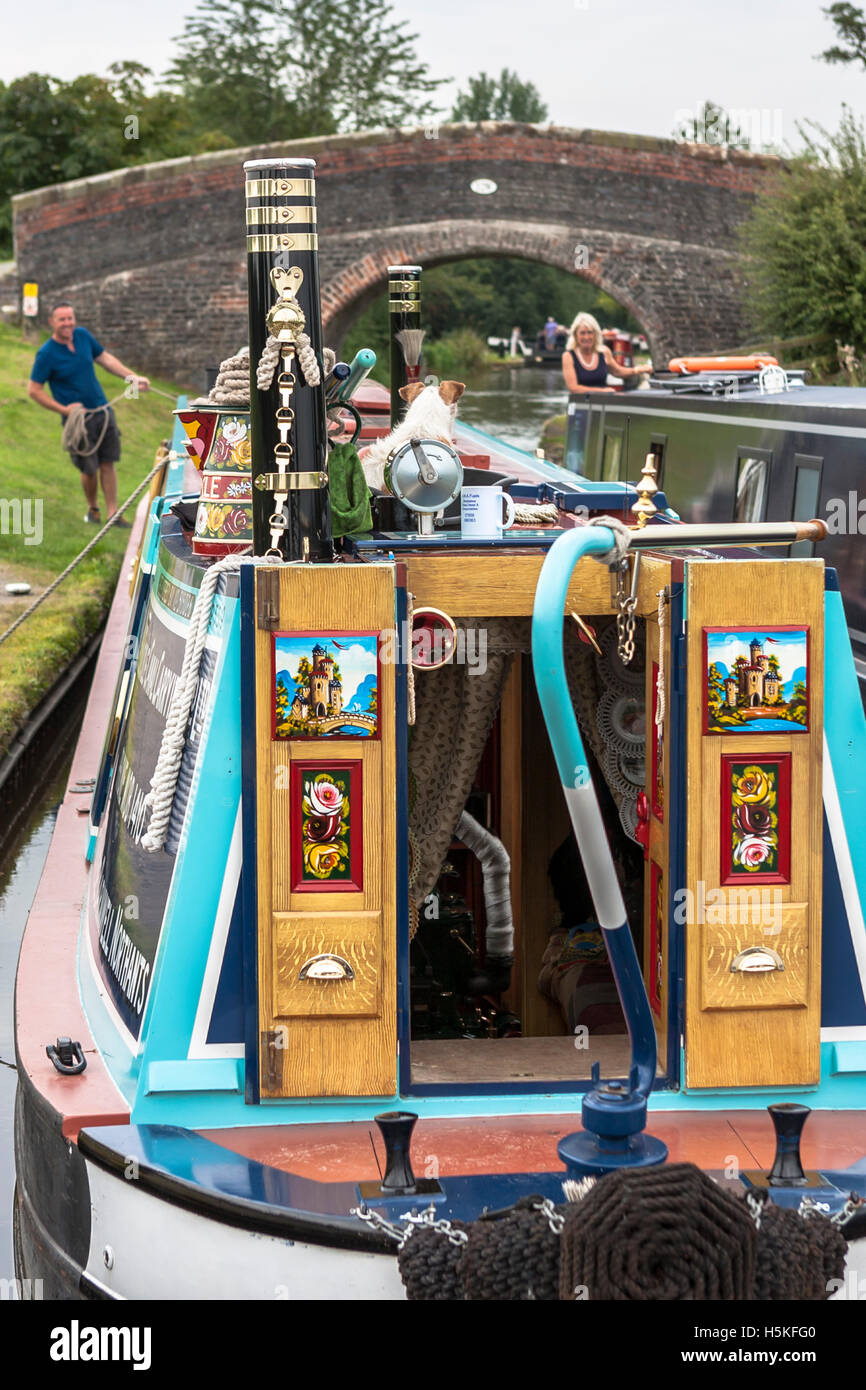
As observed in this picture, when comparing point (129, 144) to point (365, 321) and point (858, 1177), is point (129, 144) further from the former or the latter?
point (858, 1177)

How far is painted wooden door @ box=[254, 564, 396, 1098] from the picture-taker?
11.0 ft

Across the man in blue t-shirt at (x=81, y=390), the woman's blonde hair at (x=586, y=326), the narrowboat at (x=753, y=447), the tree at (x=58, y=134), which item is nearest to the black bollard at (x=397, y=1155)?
the narrowboat at (x=753, y=447)

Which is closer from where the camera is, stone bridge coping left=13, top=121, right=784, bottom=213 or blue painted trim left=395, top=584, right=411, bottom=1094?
blue painted trim left=395, top=584, right=411, bottom=1094

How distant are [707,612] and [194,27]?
136 ft

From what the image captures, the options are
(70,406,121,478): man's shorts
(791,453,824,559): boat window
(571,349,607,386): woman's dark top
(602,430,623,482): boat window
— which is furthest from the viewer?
(70,406,121,478): man's shorts

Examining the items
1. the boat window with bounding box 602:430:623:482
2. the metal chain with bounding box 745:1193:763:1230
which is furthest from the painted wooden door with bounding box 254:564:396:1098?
the boat window with bounding box 602:430:623:482

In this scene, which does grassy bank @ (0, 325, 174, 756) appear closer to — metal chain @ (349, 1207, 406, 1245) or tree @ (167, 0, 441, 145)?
metal chain @ (349, 1207, 406, 1245)

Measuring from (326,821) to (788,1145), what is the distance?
3.52ft

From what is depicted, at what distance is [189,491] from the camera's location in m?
6.65

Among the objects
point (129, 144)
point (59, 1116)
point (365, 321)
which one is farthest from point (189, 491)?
point (365, 321)

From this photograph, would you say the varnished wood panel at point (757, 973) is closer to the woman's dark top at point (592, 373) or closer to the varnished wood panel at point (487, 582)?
the varnished wood panel at point (487, 582)

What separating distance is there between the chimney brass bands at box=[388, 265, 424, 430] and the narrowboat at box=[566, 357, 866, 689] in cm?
192
